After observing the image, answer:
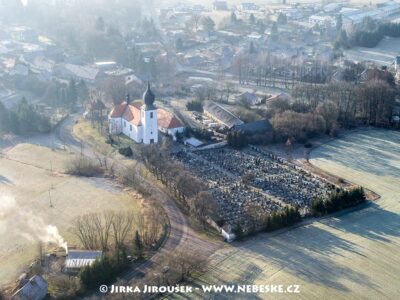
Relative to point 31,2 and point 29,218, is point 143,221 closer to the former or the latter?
point 29,218

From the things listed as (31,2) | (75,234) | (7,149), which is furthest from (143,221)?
(31,2)

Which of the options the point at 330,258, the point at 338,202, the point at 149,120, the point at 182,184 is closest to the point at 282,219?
the point at 330,258

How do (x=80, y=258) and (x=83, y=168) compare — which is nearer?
(x=80, y=258)

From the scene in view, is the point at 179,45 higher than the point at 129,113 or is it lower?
higher

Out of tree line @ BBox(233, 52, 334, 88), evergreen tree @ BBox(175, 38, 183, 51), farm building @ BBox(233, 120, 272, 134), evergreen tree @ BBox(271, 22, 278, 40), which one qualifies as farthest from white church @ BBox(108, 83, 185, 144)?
evergreen tree @ BBox(271, 22, 278, 40)

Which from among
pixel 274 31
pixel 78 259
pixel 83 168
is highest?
pixel 274 31

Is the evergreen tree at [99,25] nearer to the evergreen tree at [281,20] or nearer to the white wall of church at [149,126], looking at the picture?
the evergreen tree at [281,20]

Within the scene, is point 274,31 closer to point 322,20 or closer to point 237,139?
point 322,20
